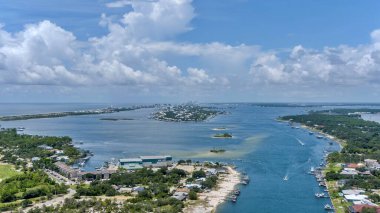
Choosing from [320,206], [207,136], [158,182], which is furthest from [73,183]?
[207,136]

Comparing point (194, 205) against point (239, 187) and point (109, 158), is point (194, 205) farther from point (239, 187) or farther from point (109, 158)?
point (109, 158)

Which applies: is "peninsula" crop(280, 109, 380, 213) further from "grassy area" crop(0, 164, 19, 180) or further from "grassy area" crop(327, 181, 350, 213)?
"grassy area" crop(0, 164, 19, 180)

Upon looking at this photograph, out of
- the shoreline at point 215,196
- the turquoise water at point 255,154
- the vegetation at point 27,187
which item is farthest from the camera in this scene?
the turquoise water at point 255,154

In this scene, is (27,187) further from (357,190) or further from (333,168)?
(333,168)

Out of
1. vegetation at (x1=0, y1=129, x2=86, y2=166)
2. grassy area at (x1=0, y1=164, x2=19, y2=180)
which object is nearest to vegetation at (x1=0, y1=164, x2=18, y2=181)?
grassy area at (x1=0, y1=164, x2=19, y2=180)

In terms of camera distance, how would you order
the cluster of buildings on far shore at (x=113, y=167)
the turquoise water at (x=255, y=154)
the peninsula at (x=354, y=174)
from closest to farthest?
the peninsula at (x=354, y=174) → the turquoise water at (x=255, y=154) → the cluster of buildings on far shore at (x=113, y=167)

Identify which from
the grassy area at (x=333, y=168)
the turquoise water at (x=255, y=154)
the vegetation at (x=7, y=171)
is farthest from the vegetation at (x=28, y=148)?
the grassy area at (x=333, y=168)

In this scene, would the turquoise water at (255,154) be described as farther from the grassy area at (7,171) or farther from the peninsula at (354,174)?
the grassy area at (7,171)

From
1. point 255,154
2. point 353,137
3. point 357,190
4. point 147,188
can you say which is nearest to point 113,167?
point 147,188
